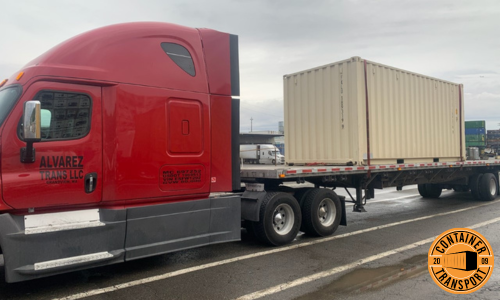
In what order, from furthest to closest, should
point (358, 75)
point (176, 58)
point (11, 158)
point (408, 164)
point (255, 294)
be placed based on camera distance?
point (408, 164), point (358, 75), point (176, 58), point (255, 294), point (11, 158)

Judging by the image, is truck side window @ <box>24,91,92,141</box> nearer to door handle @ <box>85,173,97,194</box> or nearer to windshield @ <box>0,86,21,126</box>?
windshield @ <box>0,86,21,126</box>

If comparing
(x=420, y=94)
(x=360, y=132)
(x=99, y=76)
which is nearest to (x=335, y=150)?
(x=360, y=132)

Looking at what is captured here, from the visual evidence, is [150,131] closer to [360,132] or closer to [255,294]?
[255,294]

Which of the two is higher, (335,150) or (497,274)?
(335,150)

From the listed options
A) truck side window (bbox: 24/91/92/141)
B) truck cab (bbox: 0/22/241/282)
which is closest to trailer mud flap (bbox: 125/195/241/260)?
truck cab (bbox: 0/22/241/282)

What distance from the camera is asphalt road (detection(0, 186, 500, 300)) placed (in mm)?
4242

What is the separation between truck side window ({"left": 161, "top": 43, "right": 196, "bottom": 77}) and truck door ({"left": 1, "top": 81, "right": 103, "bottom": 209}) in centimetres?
112

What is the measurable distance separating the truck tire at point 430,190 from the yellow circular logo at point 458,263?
9143 millimetres

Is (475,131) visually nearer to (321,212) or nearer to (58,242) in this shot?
(321,212)

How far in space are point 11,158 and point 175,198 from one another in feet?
6.57

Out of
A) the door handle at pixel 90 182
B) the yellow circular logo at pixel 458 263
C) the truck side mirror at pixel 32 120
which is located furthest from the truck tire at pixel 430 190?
the truck side mirror at pixel 32 120

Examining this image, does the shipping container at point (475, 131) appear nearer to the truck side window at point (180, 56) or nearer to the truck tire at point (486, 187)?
the truck tire at point (486, 187)

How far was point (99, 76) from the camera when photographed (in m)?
4.51

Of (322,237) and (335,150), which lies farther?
(335,150)
